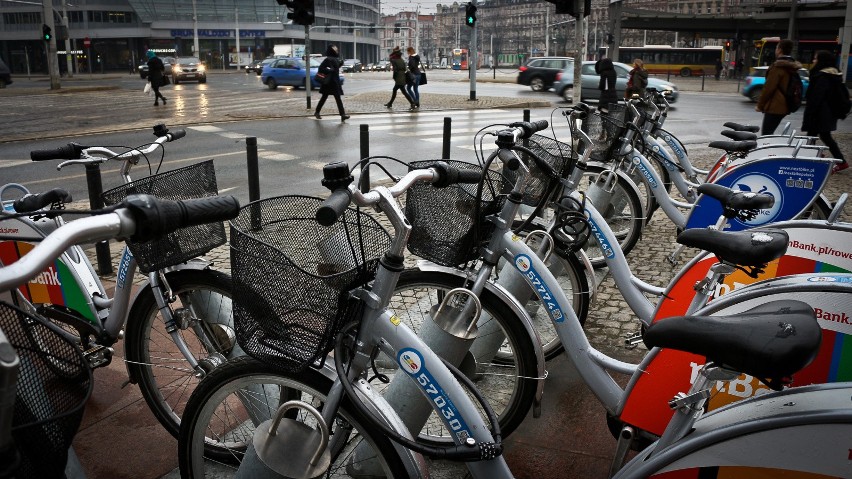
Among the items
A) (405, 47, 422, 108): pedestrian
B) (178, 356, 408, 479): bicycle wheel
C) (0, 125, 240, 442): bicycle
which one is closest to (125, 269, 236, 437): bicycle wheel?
(0, 125, 240, 442): bicycle

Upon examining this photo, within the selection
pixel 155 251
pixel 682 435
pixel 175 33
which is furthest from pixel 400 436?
pixel 175 33

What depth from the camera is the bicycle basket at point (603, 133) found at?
16.9 ft

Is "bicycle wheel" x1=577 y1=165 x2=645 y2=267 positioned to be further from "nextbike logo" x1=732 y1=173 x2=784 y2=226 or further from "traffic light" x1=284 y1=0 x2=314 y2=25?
"traffic light" x1=284 y1=0 x2=314 y2=25

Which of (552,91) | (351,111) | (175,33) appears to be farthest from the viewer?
(175,33)

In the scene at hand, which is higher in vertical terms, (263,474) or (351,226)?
(351,226)

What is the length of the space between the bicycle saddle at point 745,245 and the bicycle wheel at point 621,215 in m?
2.96

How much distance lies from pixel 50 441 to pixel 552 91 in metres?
30.2

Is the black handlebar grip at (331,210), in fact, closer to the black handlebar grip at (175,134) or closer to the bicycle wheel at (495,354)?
the bicycle wheel at (495,354)

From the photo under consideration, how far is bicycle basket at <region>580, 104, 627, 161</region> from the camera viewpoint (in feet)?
16.9

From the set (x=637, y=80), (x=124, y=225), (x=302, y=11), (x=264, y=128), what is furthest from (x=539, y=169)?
(x=302, y=11)

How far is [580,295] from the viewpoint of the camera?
3949 millimetres

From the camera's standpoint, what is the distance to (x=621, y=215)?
5.95 metres

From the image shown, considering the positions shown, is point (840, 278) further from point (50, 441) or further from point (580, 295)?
point (50, 441)

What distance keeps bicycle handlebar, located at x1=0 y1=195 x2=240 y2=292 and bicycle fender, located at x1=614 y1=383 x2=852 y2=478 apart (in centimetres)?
125
